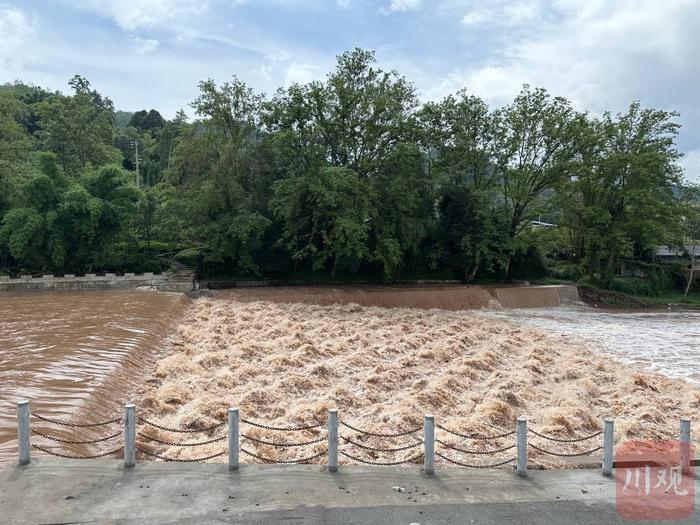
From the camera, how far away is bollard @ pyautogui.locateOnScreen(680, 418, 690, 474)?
18.4 ft

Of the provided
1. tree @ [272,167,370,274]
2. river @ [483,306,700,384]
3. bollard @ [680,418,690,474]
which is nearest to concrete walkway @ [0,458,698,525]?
bollard @ [680,418,690,474]

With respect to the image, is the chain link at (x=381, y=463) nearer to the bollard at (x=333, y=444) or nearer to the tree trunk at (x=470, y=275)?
the bollard at (x=333, y=444)

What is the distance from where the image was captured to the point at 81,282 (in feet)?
72.6

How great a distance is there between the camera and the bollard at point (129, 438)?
5195 millimetres

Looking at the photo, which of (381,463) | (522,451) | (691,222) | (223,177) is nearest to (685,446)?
(522,451)

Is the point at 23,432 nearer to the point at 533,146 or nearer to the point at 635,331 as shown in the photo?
the point at 635,331

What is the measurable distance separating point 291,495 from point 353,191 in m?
18.9

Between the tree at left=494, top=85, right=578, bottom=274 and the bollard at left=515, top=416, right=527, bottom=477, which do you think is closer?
the bollard at left=515, top=416, right=527, bottom=477

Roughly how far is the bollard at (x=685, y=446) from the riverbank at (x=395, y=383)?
1.41 meters

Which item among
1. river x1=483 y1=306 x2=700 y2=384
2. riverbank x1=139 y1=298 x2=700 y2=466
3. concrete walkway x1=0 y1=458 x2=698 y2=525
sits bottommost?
river x1=483 y1=306 x2=700 y2=384

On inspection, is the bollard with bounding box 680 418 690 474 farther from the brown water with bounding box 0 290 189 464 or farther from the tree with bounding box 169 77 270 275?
the tree with bounding box 169 77 270 275

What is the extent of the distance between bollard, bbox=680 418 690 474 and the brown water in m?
6.88

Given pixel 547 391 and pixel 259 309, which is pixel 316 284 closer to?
pixel 259 309

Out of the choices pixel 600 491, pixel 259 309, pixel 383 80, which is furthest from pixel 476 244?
pixel 600 491
